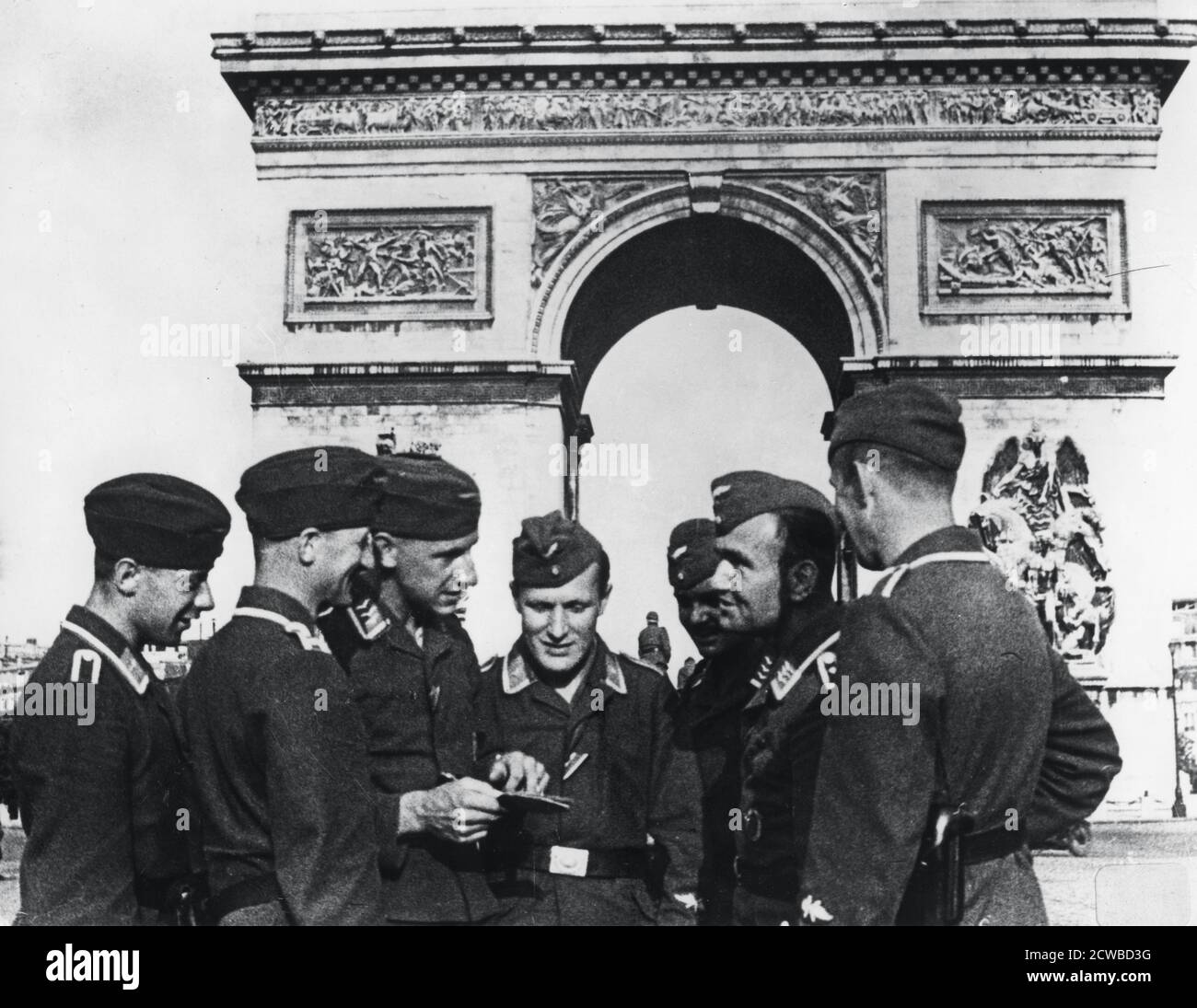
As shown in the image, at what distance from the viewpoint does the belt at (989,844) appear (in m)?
3.64

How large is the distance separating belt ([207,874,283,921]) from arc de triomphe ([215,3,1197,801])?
27.7 ft

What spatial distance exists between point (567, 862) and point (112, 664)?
158 cm

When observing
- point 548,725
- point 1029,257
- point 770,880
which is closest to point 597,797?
point 548,725

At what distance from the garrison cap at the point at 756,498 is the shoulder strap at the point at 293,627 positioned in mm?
1472

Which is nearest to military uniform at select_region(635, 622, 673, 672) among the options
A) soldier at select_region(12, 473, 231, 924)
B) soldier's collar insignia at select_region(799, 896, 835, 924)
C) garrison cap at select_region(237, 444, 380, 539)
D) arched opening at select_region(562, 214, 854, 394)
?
arched opening at select_region(562, 214, 854, 394)

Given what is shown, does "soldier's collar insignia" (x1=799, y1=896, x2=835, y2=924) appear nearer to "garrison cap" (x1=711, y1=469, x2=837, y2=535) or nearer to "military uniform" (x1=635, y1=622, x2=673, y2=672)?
"garrison cap" (x1=711, y1=469, x2=837, y2=535)

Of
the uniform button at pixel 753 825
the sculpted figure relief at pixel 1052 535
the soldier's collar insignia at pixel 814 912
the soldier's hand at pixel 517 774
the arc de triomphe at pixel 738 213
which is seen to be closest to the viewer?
the soldier's collar insignia at pixel 814 912

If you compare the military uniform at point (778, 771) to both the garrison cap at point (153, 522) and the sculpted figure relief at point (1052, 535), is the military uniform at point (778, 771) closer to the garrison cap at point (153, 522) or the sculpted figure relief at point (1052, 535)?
the garrison cap at point (153, 522)

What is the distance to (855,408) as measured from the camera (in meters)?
4.05

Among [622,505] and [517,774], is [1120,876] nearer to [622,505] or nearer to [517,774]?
[517,774]

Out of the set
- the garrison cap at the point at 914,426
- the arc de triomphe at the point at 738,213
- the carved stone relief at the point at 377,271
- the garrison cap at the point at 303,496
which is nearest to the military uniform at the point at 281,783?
the garrison cap at the point at 303,496

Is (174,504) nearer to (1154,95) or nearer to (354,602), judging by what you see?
(354,602)

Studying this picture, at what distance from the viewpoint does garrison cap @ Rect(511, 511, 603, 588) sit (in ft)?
16.5
